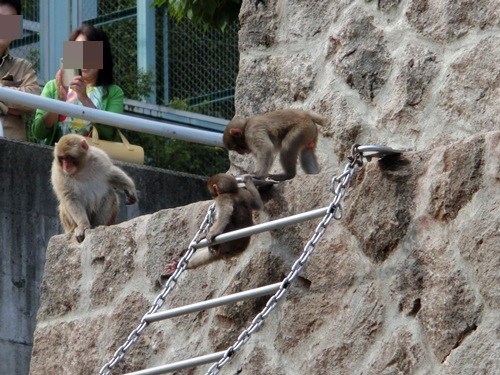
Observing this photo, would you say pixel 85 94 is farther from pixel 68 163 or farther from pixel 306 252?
pixel 306 252

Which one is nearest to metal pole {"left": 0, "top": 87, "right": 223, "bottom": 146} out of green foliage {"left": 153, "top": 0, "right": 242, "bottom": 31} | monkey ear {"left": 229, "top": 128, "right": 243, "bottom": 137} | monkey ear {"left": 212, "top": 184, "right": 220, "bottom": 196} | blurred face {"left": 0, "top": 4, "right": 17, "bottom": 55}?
blurred face {"left": 0, "top": 4, "right": 17, "bottom": 55}

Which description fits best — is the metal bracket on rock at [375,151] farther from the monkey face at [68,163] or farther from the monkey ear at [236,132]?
the monkey face at [68,163]

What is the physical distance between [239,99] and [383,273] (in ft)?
7.67

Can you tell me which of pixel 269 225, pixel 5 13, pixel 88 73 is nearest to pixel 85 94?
pixel 88 73

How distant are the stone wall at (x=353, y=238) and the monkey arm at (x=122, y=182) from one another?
4.72 feet

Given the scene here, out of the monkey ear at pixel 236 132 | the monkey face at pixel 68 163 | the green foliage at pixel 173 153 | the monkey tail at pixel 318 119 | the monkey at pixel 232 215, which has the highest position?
the monkey tail at pixel 318 119

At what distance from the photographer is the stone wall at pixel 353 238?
6.55 metres

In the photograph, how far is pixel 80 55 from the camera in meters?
11.1

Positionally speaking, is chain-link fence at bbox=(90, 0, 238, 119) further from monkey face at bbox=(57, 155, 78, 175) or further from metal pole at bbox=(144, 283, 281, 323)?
metal pole at bbox=(144, 283, 281, 323)

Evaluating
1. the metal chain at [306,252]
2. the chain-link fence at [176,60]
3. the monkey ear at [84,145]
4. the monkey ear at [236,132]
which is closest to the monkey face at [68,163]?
the monkey ear at [84,145]

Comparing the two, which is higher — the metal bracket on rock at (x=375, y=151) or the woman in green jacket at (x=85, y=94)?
the metal bracket on rock at (x=375, y=151)

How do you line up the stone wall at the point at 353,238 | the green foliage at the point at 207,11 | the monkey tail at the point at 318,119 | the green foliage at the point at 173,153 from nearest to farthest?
the stone wall at the point at 353,238, the monkey tail at the point at 318,119, the green foliage at the point at 207,11, the green foliage at the point at 173,153

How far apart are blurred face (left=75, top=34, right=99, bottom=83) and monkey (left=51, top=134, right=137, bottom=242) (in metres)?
0.65

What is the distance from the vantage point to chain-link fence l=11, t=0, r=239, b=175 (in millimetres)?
13336
